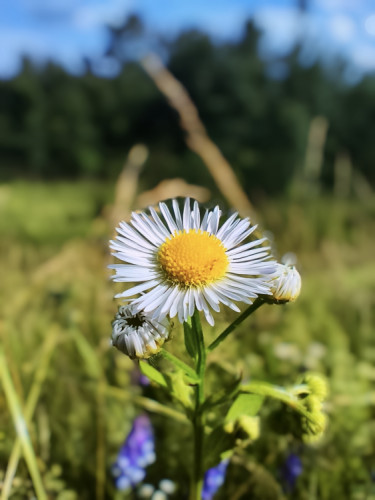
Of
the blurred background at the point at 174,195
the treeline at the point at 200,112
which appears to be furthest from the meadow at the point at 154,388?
the treeline at the point at 200,112

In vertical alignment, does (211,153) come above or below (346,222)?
below

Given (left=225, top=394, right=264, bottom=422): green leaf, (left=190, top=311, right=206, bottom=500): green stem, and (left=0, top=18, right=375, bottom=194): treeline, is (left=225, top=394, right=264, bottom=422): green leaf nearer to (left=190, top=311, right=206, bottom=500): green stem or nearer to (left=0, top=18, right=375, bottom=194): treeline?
(left=190, top=311, right=206, bottom=500): green stem

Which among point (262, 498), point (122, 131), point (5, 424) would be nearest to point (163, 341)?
point (262, 498)

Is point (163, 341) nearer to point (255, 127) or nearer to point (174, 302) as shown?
point (174, 302)

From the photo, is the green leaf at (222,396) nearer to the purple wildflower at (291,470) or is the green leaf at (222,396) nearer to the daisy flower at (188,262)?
the daisy flower at (188,262)

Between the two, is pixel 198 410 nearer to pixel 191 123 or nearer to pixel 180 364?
pixel 180 364
